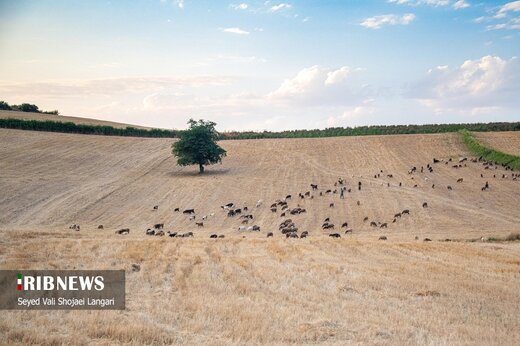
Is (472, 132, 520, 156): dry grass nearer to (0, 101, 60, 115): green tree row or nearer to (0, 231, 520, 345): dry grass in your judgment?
(0, 231, 520, 345): dry grass

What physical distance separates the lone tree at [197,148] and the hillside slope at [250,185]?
74.7 inches

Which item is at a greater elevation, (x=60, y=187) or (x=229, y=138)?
(x=229, y=138)

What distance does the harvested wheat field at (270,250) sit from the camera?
10539 millimetres

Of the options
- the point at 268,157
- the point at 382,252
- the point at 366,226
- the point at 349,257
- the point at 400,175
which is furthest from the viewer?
the point at 268,157

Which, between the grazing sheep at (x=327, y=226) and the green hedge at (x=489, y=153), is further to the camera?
the green hedge at (x=489, y=153)

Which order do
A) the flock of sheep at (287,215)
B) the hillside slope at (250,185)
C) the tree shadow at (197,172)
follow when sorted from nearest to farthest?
the flock of sheep at (287,215), the hillside slope at (250,185), the tree shadow at (197,172)

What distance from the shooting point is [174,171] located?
6122 cm

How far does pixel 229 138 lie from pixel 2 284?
255ft

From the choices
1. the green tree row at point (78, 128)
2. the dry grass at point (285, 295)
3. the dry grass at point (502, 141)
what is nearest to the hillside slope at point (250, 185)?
the dry grass at point (502, 141)

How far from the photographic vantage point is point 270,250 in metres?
22.8

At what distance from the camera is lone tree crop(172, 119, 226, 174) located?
59.8m

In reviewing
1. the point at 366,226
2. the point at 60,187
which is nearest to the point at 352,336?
the point at 366,226

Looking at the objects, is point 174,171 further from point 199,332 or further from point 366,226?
point 199,332

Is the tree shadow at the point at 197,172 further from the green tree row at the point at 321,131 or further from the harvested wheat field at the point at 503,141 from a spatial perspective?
the harvested wheat field at the point at 503,141
